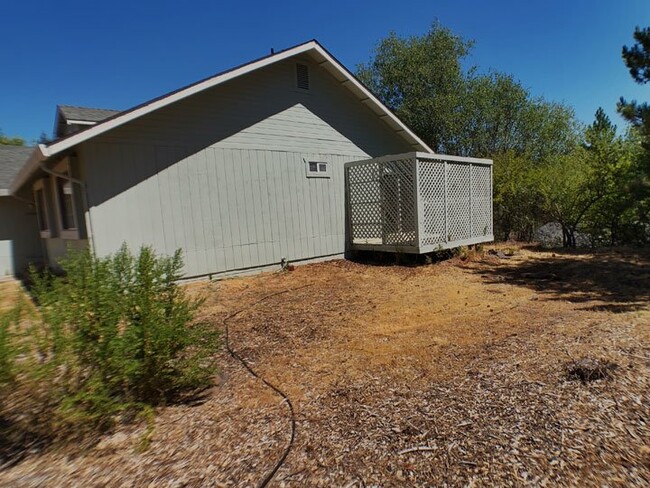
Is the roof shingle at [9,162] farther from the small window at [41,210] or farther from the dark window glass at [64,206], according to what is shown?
the dark window glass at [64,206]

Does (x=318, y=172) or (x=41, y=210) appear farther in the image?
(x=41, y=210)

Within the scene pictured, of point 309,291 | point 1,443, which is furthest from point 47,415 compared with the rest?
point 309,291

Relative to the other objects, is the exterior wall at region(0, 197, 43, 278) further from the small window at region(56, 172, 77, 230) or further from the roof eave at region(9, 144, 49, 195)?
the small window at region(56, 172, 77, 230)

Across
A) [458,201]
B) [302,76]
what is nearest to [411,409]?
[458,201]

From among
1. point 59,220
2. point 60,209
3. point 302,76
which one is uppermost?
point 302,76

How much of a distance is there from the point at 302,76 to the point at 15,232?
29.7 feet

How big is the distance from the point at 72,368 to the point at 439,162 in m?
8.17

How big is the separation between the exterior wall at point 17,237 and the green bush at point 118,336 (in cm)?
1021

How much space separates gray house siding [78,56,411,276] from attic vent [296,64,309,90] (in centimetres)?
16

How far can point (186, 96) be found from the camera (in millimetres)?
7168

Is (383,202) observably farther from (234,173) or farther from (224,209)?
(224,209)

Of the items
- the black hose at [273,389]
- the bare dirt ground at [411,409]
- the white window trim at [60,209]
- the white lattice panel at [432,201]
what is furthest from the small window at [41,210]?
the white lattice panel at [432,201]

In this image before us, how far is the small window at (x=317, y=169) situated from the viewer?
370 inches

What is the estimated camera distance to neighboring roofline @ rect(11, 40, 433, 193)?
236 inches
